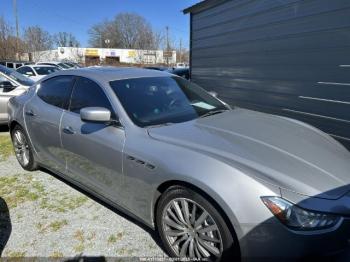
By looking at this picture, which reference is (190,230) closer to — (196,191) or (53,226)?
(196,191)

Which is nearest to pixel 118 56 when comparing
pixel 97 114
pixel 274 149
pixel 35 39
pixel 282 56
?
pixel 35 39

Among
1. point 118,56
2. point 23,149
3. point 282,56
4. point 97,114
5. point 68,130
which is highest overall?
point 118,56

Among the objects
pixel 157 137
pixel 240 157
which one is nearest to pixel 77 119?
pixel 157 137

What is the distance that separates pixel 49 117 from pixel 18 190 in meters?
1.06

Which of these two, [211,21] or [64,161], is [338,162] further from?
[211,21]

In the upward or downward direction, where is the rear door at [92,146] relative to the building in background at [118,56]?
downward

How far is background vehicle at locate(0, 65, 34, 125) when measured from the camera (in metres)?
6.87

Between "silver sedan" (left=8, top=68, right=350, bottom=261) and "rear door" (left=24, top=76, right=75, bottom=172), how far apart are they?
2cm

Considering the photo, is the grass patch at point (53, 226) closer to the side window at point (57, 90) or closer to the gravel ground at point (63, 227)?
the gravel ground at point (63, 227)

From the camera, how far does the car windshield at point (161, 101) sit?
2992 mm

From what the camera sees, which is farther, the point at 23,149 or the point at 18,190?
the point at 23,149

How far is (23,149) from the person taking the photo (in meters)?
4.60

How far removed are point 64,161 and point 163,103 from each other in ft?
4.41

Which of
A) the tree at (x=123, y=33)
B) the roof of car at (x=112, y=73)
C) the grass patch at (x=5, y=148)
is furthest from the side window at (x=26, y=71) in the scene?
the tree at (x=123, y=33)
